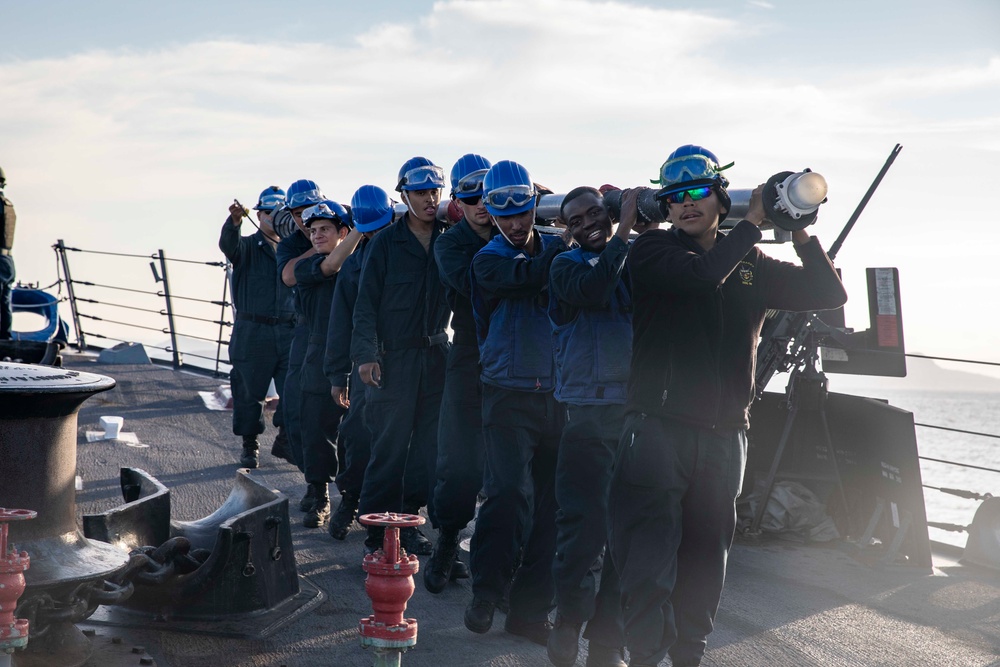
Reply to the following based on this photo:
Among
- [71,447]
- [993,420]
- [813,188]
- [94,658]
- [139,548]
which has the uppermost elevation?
[813,188]

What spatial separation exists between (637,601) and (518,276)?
1.33 metres

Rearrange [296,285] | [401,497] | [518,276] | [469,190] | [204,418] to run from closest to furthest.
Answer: [518,276] < [469,190] < [401,497] < [296,285] < [204,418]

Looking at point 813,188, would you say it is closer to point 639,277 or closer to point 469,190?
point 639,277

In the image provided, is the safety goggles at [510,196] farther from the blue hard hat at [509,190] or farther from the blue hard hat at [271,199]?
the blue hard hat at [271,199]

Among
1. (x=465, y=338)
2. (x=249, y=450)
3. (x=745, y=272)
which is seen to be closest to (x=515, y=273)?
(x=465, y=338)

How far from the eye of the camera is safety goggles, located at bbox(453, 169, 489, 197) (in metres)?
4.64

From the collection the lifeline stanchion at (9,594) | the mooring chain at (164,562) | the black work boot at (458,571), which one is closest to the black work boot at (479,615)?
the black work boot at (458,571)

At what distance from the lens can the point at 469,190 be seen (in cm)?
464

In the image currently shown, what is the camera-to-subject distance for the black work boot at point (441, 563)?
14.8ft

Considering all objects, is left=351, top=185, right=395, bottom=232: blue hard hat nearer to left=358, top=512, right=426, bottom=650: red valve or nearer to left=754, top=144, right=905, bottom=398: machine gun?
left=754, top=144, right=905, bottom=398: machine gun

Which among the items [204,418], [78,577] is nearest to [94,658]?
[78,577]

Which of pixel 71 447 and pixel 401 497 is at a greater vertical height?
pixel 71 447

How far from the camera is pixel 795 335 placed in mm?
6055

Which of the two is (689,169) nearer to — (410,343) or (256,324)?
(410,343)
